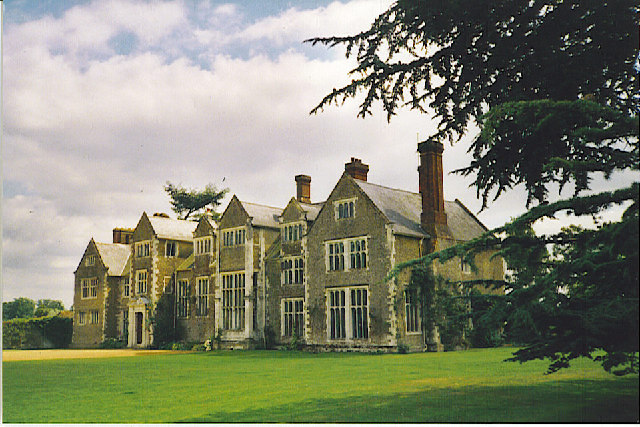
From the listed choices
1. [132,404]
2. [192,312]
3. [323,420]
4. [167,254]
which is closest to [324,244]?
[192,312]

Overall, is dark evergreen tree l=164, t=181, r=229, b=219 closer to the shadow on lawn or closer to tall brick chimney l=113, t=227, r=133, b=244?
tall brick chimney l=113, t=227, r=133, b=244

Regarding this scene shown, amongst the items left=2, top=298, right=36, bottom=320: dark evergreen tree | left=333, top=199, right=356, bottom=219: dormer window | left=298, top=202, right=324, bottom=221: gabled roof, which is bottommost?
left=2, top=298, right=36, bottom=320: dark evergreen tree

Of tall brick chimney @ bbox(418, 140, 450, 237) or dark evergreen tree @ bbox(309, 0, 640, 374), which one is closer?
dark evergreen tree @ bbox(309, 0, 640, 374)

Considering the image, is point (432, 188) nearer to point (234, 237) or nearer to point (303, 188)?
point (303, 188)

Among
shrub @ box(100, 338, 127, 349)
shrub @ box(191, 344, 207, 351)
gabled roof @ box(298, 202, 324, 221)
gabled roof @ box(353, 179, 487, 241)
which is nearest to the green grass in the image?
gabled roof @ box(353, 179, 487, 241)

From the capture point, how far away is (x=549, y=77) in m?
9.91

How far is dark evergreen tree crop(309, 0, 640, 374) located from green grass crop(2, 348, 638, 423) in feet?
2.37

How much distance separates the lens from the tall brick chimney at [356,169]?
989 inches

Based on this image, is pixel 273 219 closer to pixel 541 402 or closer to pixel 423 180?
pixel 423 180

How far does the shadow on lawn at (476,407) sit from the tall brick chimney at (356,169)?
1621 cm

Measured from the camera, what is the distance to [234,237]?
2830 centimetres

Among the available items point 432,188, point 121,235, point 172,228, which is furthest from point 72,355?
point 432,188

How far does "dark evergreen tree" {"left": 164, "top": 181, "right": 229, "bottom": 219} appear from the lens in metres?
38.9

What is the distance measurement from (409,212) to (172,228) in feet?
51.5
